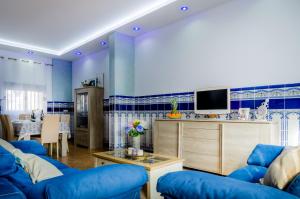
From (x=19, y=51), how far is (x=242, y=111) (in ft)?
19.4

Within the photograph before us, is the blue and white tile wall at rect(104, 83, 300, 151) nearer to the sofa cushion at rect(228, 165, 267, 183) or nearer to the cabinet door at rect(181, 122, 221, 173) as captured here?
the cabinet door at rect(181, 122, 221, 173)

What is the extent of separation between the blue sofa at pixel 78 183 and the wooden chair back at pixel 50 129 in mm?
3316

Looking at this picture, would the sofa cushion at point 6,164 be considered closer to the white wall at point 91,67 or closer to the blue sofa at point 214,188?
the blue sofa at point 214,188

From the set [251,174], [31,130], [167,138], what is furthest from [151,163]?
[31,130]

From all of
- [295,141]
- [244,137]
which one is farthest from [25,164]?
[295,141]

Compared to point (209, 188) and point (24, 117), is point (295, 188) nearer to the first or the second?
point (209, 188)

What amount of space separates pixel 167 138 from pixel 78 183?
281cm

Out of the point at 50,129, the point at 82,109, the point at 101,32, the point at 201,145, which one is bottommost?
the point at 201,145

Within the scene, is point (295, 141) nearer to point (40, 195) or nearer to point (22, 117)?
point (40, 195)

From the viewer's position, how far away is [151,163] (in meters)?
2.21

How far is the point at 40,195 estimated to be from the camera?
94 cm

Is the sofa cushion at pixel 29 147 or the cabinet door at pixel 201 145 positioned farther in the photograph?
the cabinet door at pixel 201 145

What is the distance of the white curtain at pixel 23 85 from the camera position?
18.7ft

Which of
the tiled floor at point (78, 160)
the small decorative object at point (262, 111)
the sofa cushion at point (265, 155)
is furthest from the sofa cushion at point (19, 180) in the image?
the small decorative object at point (262, 111)
